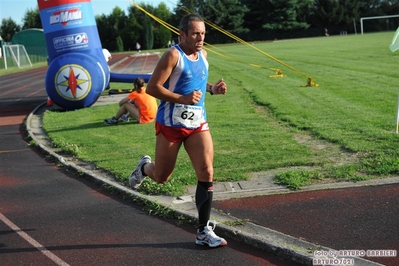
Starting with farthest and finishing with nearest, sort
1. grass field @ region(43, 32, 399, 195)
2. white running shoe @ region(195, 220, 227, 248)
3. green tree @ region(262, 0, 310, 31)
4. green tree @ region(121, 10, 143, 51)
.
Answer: green tree @ region(121, 10, 143, 51) < green tree @ region(262, 0, 310, 31) < grass field @ region(43, 32, 399, 195) < white running shoe @ region(195, 220, 227, 248)

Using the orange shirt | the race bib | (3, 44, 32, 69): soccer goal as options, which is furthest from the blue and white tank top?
(3, 44, 32, 69): soccer goal

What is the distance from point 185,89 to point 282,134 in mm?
5066

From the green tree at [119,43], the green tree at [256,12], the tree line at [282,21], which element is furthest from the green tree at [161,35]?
the green tree at [256,12]

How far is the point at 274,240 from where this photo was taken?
18.1ft

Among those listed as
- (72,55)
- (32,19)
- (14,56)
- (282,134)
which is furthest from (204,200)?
(32,19)

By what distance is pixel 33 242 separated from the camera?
610 centimetres

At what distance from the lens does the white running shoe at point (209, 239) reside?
5.59 m

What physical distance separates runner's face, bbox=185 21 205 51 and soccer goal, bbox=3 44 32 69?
2120 inches

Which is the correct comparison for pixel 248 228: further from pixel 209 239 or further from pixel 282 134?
pixel 282 134

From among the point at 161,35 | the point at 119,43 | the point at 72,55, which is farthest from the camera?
the point at 119,43

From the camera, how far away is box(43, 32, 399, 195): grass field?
25.9 ft

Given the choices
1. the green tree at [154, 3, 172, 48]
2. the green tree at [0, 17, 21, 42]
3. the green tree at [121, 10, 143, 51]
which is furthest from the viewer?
the green tree at [0, 17, 21, 42]

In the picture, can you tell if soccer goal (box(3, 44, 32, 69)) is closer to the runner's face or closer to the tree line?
the tree line

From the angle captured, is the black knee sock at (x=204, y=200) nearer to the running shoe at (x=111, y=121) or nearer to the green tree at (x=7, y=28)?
the running shoe at (x=111, y=121)
